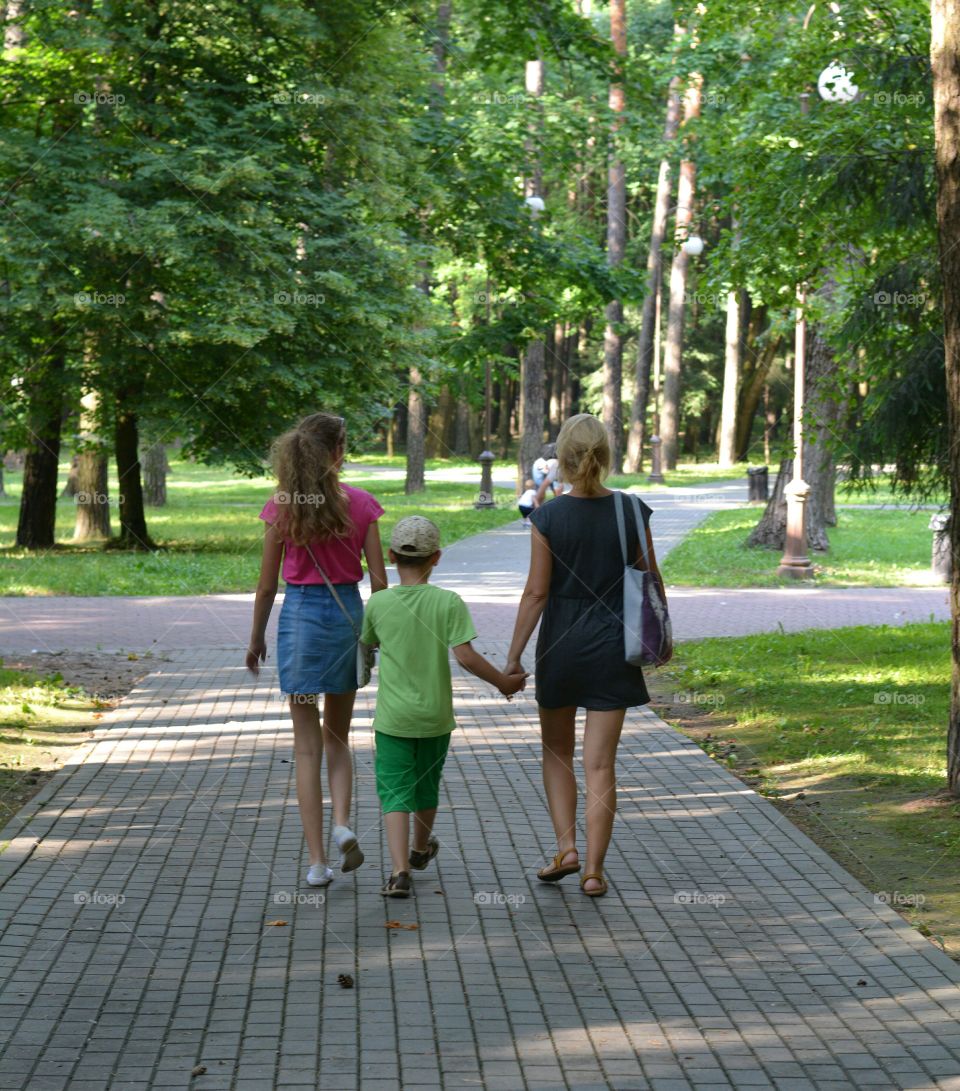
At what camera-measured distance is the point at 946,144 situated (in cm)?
747

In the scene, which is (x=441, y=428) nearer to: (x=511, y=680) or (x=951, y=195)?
(x=951, y=195)

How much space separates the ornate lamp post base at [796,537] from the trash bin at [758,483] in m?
15.4

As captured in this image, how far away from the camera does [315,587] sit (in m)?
6.16

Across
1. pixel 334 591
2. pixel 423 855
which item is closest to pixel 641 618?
pixel 334 591

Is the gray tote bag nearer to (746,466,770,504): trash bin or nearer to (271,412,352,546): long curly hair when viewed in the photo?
(271,412,352,546): long curly hair

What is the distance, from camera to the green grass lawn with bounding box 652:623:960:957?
6770 mm

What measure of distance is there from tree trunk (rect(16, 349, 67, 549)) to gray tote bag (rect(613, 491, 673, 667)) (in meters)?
15.6

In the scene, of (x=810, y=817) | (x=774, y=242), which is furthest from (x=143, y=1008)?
(x=774, y=242)

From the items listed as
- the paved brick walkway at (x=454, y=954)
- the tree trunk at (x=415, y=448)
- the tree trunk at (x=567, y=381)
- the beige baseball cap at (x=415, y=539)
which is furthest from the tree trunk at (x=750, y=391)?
the beige baseball cap at (x=415, y=539)

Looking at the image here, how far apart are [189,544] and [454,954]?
1850cm

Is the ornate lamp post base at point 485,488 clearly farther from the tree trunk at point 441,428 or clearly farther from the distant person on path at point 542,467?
the tree trunk at point 441,428

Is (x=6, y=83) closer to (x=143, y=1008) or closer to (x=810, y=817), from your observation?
(x=810, y=817)

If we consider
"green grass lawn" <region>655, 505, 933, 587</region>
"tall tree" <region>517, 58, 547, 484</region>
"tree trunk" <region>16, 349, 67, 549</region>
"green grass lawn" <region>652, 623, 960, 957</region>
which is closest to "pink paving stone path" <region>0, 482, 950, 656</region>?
"green grass lawn" <region>655, 505, 933, 587</region>

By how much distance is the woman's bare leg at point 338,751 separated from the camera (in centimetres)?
626
